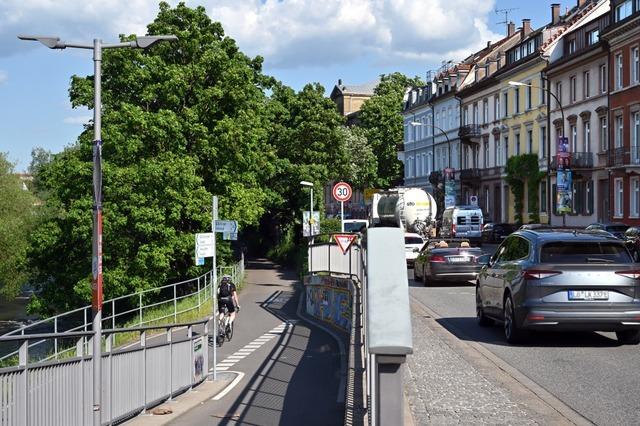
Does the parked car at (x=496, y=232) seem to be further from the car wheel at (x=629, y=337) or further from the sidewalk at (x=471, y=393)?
the sidewalk at (x=471, y=393)

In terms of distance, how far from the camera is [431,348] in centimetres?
1351

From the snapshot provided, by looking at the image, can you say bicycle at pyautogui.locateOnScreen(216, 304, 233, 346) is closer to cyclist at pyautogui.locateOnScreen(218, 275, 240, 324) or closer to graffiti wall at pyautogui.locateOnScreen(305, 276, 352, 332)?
cyclist at pyautogui.locateOnScreen(218, 275, 240, 324)

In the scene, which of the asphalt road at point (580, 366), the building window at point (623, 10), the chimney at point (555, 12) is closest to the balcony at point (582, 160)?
the building window at point (623, 10)

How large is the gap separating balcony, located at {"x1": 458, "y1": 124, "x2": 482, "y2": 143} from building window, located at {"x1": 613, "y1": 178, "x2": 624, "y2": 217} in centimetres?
2486

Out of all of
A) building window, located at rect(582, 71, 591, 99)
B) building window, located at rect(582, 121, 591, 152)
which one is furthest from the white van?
building window, located at rect(582, 71, 591, 99)

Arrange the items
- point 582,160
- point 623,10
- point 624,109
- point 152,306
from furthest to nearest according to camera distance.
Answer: point 582,160 → point 623,10 → point 624,109 → point 152,306

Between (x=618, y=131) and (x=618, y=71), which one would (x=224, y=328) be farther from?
(x=618, y=71)

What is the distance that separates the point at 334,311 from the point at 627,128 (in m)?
26.1

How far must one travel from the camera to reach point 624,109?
46938mm

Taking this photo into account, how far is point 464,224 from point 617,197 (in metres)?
9.76

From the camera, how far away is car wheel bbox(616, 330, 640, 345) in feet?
44.5

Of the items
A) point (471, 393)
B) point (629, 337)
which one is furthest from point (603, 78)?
point (471, 393)

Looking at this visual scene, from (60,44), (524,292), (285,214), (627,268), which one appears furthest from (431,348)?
(285,214)

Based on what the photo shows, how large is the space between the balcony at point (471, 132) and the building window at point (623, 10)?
81.1ft
